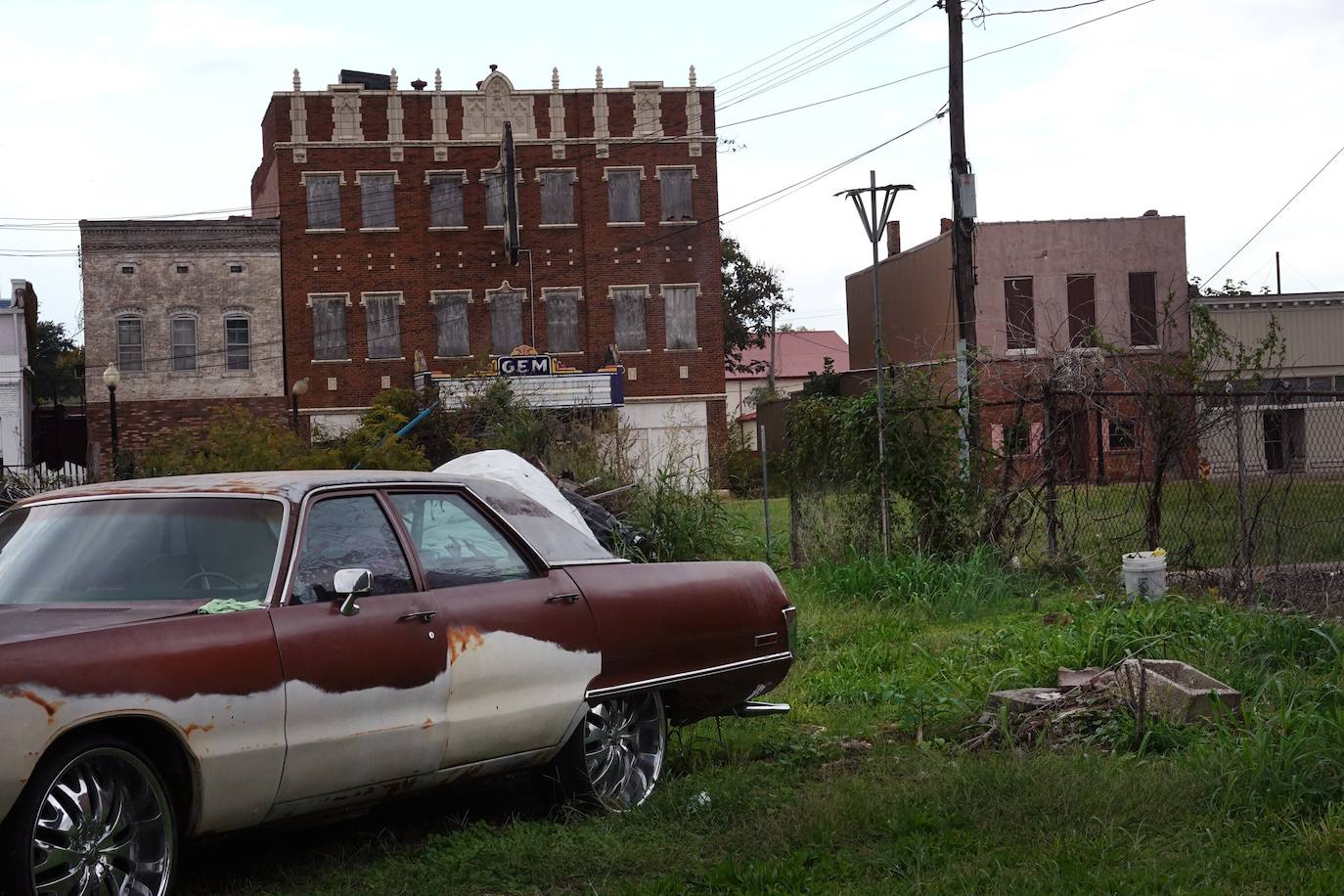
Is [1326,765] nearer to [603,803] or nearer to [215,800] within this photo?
[603,803]

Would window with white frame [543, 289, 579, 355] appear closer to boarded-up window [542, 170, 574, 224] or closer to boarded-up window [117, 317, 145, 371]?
boarded-up window [542, 170, 574, 224]

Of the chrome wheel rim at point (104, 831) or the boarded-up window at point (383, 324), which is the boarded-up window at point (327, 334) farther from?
the chrome wheel rim at point (104, 831)

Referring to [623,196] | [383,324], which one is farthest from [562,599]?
[623,196]

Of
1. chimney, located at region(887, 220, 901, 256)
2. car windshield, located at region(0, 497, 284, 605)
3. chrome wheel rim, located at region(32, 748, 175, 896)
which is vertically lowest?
chrome wheel rim, located at region(32, 748, 175, 896)

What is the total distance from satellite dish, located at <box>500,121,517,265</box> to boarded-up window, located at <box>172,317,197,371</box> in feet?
29.5

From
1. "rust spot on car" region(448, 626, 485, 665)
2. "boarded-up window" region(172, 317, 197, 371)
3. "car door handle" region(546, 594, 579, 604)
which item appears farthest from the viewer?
"boarded-up window" region(172, 317, 197, 371)

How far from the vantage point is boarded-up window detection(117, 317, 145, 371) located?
134ft

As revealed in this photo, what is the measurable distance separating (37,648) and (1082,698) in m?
5.31

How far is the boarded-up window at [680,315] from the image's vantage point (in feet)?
142

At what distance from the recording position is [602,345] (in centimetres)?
4281

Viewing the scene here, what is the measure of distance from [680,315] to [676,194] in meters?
3.53

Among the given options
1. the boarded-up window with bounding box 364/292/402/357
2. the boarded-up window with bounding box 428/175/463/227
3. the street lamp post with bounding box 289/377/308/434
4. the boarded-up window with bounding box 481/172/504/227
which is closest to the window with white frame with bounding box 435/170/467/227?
the boarded-up window with bounding box 428/175/463/227

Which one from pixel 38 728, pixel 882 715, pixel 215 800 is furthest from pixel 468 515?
pixel 882 715

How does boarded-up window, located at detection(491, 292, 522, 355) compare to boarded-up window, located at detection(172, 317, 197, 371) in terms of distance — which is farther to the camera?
boarded-up window, located at detection(491, 292, 522, 355)
